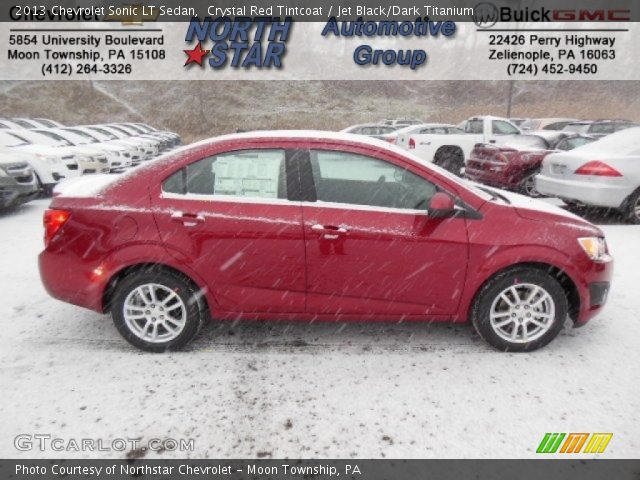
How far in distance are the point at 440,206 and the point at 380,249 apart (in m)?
0.51

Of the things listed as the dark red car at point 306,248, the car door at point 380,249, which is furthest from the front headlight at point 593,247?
the car door at point 380,249

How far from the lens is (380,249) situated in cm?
346

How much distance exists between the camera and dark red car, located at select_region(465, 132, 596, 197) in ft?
31.6

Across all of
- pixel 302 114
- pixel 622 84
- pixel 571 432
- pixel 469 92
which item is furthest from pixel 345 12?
pixel 571 432

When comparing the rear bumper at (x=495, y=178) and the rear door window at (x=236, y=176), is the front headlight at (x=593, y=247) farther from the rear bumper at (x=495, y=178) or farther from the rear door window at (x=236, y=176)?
the rear bumper at (x=495, y=178)

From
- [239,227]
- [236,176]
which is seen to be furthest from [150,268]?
[236,176]

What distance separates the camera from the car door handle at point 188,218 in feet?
11.3

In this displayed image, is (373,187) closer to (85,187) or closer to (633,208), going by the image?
(85,187)

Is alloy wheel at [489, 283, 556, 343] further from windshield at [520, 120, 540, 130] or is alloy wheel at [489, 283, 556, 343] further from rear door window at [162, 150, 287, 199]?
windshield at [520, 120, 540, 130]

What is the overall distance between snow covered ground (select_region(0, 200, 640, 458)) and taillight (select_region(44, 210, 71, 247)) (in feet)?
3.02

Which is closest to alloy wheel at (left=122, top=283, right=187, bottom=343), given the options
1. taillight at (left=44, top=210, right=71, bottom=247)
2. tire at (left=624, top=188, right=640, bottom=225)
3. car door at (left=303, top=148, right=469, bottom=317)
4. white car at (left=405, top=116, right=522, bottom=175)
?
taillight at (left=44, top=210, right=71, bottom=247)

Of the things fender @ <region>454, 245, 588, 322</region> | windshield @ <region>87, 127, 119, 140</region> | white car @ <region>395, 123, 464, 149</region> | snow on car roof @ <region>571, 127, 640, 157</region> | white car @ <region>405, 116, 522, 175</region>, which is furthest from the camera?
windshield @ <region>87, 127, 119, 140</region>

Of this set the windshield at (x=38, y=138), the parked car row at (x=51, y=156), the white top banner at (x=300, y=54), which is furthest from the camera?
the white top banner at (x=300, y=54)

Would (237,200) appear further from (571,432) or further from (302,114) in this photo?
(302,114)
